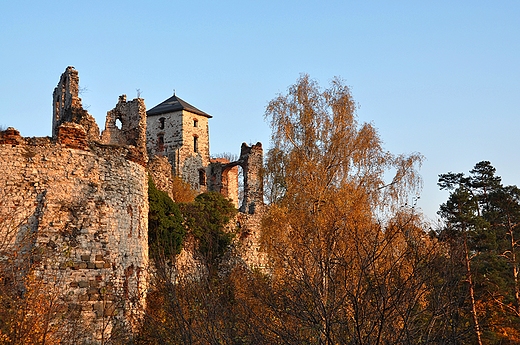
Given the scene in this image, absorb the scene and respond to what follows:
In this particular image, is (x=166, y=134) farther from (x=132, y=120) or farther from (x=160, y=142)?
(x=132, y=120)

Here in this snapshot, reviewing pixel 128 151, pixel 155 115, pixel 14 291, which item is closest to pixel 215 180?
pixel 155 115

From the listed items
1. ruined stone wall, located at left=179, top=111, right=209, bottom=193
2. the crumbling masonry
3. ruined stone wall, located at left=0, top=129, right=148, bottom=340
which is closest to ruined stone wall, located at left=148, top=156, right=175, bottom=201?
the crumbling masonry

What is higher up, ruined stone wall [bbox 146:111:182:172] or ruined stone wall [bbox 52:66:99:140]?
ruined stone wall [bbox 146:111:182:172]

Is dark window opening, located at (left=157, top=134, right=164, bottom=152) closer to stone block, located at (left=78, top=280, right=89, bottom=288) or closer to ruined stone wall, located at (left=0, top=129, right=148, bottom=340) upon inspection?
ruined stone wall, located at (left=0, top=129, right=148, bottom=340)

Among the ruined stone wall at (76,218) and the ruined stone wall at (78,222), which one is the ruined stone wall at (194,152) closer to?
the ruined stone wall at (78,222)

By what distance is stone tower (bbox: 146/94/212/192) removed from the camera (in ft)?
130

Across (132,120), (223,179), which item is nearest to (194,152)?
(223,179)

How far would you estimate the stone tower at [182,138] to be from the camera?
1558 inches

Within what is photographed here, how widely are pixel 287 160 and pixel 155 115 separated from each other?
22817mm

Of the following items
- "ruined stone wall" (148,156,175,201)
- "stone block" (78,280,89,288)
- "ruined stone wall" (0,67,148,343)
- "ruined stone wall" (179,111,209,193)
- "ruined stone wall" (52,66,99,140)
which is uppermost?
"ruined stone wall" (179,111,209,193)

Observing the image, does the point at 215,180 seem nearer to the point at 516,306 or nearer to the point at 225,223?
the point at 225,223

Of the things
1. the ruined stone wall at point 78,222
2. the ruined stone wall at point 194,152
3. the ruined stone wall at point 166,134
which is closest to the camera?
the ruined stone wall at point 78,222

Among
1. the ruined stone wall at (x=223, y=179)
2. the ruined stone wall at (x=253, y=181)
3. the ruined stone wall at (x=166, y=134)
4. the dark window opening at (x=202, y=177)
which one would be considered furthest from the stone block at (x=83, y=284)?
the dark window opening at (x=202, y=177)

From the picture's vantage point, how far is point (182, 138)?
132 feet
